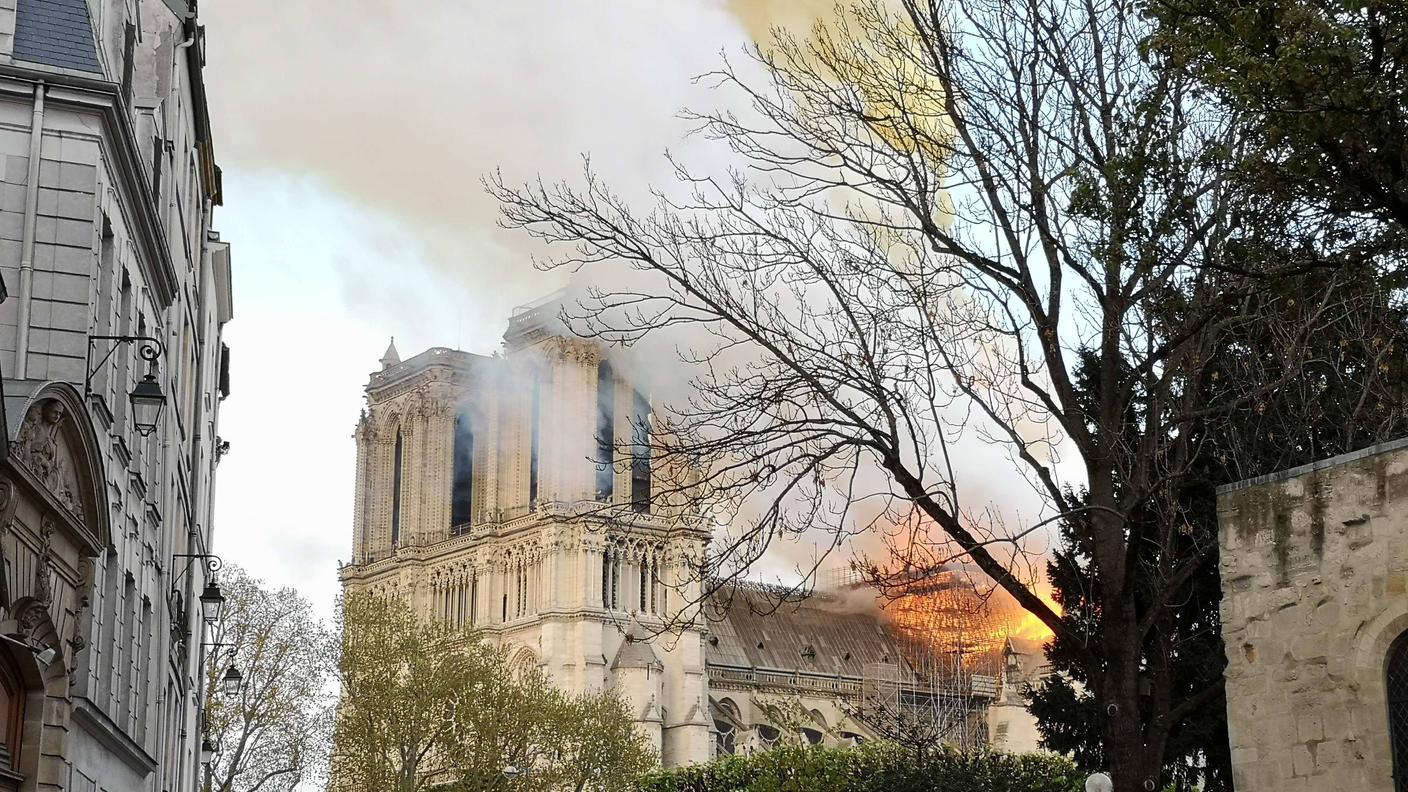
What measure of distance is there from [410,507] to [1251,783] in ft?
274

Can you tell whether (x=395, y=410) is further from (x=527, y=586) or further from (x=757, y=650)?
(x=757, y=650)

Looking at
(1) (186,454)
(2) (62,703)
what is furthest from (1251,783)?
(1) (186,454)

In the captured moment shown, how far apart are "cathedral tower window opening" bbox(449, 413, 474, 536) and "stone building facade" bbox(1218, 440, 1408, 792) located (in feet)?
266

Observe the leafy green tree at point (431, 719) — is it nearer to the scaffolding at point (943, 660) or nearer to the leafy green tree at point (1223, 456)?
the leafy green tree at point (1223, 456)

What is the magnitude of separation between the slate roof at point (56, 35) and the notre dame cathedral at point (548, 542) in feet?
206

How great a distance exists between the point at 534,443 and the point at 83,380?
241ft

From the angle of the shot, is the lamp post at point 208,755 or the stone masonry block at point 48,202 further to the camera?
the lamp post at point 208,755

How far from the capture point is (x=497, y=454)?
90.1 meters

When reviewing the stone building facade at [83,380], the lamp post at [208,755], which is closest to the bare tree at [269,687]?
the lamp post at [208,755]

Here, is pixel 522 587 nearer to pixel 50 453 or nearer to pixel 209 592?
pixel 209 592

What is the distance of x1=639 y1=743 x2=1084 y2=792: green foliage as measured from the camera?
30562mm

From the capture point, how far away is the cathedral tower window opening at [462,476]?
93.1m

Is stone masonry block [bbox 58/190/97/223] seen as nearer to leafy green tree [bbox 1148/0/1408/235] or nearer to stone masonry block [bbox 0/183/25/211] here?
stone masonry block [bbox 0/183/25/211]

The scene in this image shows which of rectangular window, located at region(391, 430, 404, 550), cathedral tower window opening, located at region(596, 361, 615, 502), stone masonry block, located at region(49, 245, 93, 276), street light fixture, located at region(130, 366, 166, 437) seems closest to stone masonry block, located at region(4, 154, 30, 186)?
stone masonry block, located at region(49, 245, 93, 276)
